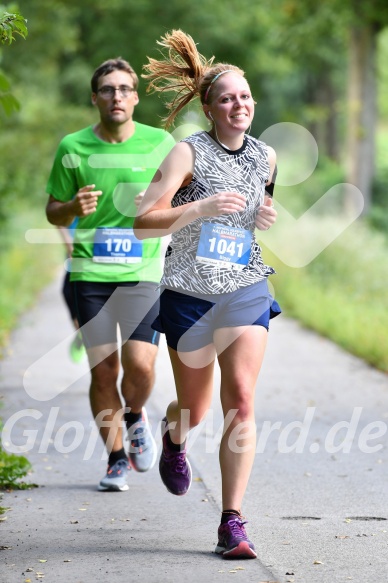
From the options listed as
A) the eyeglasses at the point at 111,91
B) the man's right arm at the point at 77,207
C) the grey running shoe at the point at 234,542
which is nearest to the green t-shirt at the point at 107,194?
the man's right arm at the point at 77,207

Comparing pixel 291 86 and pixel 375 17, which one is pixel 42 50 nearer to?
pixel 375 17

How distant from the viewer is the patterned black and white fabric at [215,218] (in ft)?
17.5

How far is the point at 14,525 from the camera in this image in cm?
595

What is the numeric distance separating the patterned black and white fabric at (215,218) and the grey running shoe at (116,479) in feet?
5.91

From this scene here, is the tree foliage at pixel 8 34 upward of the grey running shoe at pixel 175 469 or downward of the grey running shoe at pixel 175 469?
upward

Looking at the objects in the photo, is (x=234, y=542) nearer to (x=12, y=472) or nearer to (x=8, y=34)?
(x=12, y=472)

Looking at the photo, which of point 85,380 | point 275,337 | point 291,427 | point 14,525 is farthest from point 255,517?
point 275,337

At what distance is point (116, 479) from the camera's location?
22.5 ft

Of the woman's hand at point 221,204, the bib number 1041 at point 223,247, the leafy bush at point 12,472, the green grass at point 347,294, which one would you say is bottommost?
the leafy bush at point 12,472

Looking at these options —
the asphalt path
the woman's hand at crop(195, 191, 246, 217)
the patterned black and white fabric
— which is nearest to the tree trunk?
the asphalt path

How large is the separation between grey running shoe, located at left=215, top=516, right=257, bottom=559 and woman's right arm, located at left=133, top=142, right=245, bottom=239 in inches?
50.7

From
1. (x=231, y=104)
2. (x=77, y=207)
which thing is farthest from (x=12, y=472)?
(x=231, y=104)

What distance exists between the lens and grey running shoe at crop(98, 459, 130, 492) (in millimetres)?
6848

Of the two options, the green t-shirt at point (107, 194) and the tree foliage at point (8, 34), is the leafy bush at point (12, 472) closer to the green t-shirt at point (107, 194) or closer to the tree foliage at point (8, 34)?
the green t-shirt at point (107, 194)
